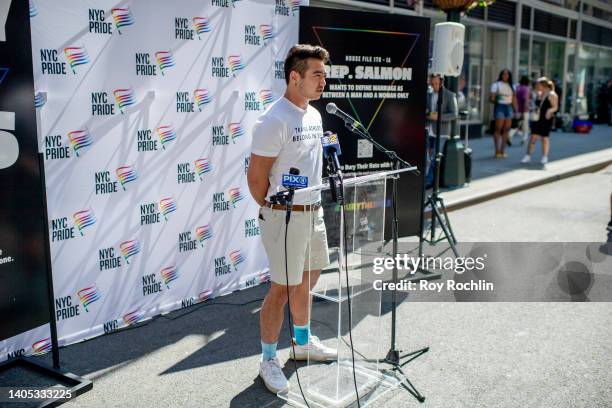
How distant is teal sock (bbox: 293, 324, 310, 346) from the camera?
3.97 meters

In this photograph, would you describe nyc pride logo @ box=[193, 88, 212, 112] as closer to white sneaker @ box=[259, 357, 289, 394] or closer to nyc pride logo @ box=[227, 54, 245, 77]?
nyc pride logo @ box=[227, 54, 245, 77]

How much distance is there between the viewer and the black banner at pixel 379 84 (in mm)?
5762

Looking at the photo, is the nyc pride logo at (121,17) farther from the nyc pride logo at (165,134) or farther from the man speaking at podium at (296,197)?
the man speaking at podium at (296,197)

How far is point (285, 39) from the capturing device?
5848 millimetres

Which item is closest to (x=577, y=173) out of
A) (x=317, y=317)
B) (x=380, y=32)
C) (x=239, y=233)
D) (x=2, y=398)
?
(x=380, y=32)

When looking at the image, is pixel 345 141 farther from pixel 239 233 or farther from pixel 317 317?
pixel 317 317

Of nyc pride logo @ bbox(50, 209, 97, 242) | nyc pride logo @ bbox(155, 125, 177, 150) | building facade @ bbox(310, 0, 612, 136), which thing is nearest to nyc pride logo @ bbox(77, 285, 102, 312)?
nyc pride logo @ bbox(50, 209, 97, 242)

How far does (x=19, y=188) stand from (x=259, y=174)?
4.84 ft

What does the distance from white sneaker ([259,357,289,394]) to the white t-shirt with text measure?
106 cm

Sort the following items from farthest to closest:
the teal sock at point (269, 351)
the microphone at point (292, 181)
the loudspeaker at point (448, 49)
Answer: the loudspeaker at point (448, 49) < the teal sock at point (269, 351) < the microphone at point (292, 181)

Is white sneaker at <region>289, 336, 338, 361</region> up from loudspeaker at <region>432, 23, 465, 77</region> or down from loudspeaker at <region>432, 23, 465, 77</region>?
down

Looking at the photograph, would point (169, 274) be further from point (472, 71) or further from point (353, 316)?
point (472, 71)

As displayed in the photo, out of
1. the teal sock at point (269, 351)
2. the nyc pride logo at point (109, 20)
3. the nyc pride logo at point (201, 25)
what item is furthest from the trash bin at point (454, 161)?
the teal sock at point (269, 351)

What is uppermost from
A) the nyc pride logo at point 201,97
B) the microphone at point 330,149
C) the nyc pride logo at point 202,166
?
the nyc pride logo at point 201,97
